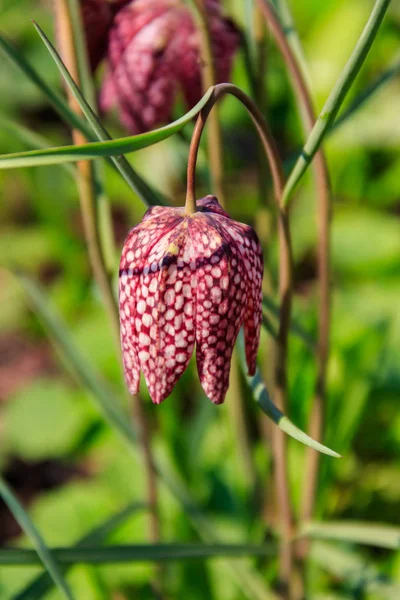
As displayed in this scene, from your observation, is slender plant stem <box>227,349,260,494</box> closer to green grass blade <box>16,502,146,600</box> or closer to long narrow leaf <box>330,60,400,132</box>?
green grass blade <box>16,502,146,600</box>

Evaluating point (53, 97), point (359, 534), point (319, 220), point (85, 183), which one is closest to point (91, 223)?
point (85, 183)

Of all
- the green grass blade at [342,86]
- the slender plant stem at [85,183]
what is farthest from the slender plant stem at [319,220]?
the slender plant stem at [85,183]

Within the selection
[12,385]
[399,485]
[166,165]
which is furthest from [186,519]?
[166,165]

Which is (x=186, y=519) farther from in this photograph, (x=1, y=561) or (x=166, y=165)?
(x=166, y=165)

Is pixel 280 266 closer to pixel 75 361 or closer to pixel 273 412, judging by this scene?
Answer: pixel 273 412

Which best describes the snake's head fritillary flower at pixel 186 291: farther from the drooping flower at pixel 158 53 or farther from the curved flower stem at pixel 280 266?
the drooping flower at pixel 158 53

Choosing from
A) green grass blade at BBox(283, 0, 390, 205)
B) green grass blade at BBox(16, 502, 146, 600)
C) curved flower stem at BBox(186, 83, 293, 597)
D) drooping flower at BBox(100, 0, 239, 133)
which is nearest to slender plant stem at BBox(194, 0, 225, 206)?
drooping flower at BBox(100, 0, 239, 133)
